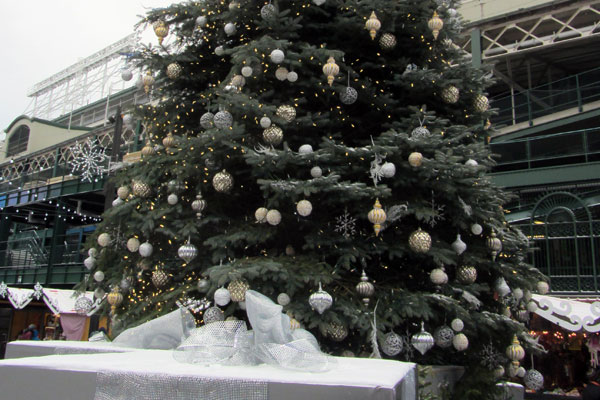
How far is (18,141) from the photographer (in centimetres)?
4075

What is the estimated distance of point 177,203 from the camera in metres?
6.73

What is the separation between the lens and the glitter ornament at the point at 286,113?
6195 mm

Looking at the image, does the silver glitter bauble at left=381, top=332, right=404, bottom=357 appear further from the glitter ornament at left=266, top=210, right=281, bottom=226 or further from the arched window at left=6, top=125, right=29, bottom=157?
the arched window at left=6, top=125, right=29, bottom=157

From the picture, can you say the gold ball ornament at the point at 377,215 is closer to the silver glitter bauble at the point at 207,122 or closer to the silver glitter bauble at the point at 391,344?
the silver glitter bauble at the point at 391,344

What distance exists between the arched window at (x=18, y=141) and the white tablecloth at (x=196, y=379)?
140 ft

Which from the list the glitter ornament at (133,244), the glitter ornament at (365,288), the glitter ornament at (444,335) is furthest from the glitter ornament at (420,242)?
the glitter ornament at (133,244)

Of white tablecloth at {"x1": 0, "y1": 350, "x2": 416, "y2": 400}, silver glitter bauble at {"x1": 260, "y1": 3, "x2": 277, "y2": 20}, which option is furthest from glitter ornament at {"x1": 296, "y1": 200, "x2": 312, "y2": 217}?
white tablecloth at {"x1": 0, "y1": 350, "x2": 416, "y2": 400}

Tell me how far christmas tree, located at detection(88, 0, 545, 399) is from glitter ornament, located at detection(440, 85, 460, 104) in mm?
28

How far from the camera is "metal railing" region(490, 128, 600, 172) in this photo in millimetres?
17297

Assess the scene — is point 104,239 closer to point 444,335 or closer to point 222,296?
point 222,296

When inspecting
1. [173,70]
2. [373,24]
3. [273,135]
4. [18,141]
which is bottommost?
[273,135]

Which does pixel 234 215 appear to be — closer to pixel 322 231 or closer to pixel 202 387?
pixel 322 231

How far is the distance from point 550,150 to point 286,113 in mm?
14855

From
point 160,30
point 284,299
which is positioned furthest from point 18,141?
point 284,299
